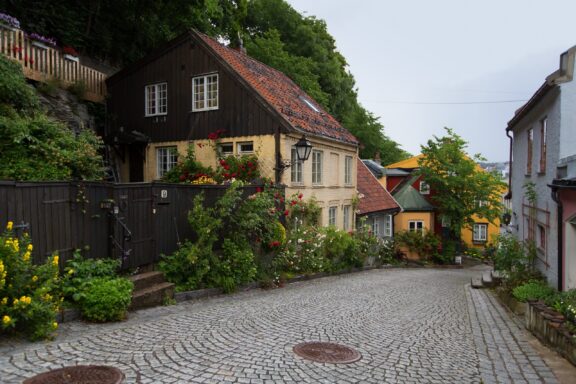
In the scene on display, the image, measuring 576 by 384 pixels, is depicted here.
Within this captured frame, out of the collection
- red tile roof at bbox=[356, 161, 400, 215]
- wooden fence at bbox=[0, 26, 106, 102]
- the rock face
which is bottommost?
red tile roof at bbox=[356, 161, 400, 215]

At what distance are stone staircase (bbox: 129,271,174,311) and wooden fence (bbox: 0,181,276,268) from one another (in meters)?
0.45

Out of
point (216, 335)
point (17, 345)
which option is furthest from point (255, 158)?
point (17, 345)

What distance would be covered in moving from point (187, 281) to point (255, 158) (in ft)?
23.0

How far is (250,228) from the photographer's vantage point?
11.3 m

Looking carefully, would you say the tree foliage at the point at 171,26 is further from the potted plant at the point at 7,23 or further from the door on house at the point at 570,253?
the door on house at the point at 570,253

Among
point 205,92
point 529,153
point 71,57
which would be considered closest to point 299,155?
point 205,92

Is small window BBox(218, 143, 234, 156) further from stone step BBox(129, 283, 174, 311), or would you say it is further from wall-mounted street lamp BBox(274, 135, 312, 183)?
stone step BBox(129, 283, 174, 311)

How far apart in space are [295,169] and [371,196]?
1103 centimetres

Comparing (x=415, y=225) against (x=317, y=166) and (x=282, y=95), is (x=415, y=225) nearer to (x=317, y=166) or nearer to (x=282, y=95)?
(x=317, y=166)

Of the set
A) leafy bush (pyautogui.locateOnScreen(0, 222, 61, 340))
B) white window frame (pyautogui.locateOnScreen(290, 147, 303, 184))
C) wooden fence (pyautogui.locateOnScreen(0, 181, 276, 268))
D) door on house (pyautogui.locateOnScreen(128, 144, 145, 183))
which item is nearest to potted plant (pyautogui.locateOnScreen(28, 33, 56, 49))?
door on house (pyautogui.locateOnScreen(128, 144, 145, 183))

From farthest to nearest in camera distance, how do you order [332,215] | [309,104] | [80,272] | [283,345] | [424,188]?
[424,188] → [309,104] → [332,215] → [80,272] → [283,345]

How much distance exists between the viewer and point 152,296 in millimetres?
8266

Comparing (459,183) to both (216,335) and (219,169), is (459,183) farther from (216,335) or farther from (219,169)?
(216,335)

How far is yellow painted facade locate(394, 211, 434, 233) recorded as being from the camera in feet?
115
